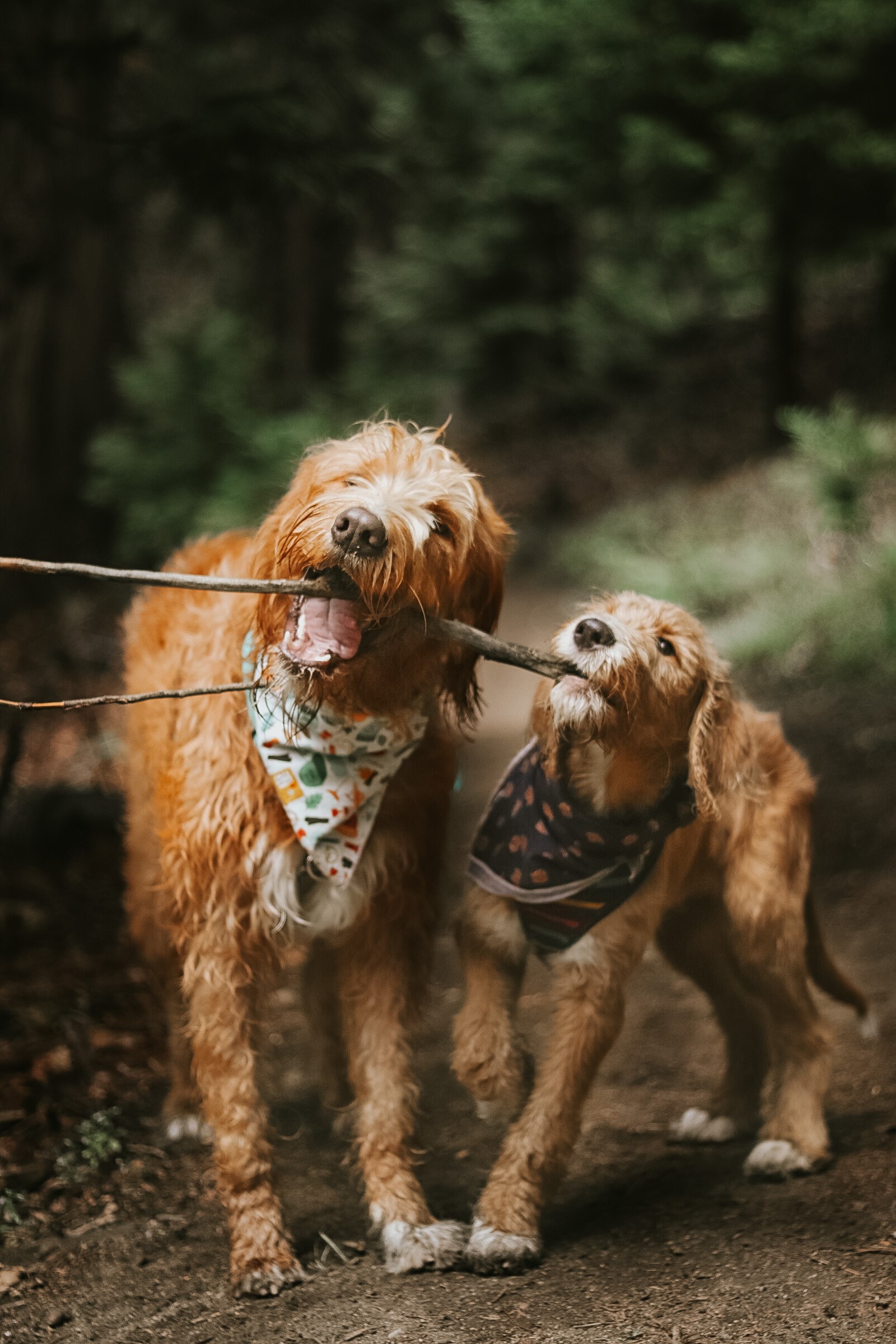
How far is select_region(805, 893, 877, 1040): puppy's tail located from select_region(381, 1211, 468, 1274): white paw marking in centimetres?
158

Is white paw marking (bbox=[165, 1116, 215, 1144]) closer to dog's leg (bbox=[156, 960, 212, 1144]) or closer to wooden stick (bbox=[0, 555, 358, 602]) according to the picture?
dog's leg (bbox=[156, 960, 212, 1144])

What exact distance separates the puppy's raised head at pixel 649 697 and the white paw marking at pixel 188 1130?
6.37 ft

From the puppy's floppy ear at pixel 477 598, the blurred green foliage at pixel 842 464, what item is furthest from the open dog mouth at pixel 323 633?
the blurred green foliage at pixel 842 464

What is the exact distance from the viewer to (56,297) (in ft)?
32.5

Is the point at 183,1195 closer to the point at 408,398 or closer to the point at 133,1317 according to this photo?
the point at 133,1317

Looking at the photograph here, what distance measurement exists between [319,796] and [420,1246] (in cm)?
132

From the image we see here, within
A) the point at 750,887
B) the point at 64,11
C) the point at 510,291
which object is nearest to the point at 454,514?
the point at 750,887

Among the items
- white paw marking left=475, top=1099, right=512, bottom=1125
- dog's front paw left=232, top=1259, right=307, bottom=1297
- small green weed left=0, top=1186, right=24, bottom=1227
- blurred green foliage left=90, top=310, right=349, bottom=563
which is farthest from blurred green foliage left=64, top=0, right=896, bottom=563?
dog's front paw left=232, top=1259, right=307, bottom=1297

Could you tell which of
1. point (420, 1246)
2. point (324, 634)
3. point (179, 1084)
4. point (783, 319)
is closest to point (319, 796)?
point (324, 634)

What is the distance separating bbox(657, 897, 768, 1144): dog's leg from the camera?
4109 mm

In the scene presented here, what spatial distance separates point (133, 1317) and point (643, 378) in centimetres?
1703

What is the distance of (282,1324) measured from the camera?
305 centimetres

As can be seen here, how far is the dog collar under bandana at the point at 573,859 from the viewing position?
3525mm

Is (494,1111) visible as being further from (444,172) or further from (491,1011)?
(444,172)
